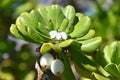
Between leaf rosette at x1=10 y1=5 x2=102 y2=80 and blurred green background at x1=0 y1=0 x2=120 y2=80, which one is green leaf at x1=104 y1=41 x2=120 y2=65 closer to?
leaf rosette at x1=10 y1=5 x2=102 y2=80

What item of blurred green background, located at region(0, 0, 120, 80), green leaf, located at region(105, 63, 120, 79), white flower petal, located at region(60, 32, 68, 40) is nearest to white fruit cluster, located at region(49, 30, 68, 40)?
white flower petal, located at region(60, 32, 68, 40)

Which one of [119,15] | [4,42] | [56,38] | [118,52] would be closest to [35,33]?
[56,38]

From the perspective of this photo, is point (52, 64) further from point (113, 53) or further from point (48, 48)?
point (113, 53)

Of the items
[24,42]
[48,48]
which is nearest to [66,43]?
[48,48]

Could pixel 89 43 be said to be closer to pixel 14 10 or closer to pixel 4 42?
pixel 4 42

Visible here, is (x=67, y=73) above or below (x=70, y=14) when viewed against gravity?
below
